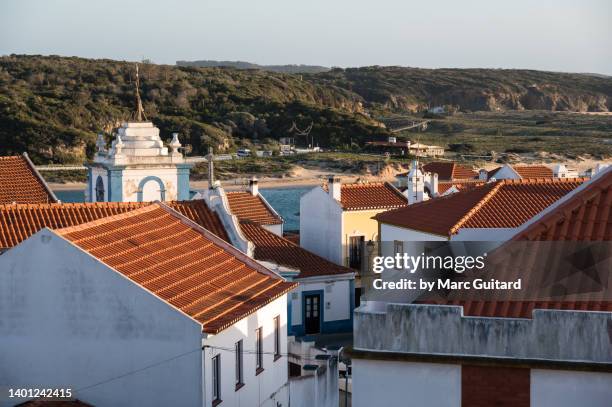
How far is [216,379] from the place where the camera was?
16.4 meters

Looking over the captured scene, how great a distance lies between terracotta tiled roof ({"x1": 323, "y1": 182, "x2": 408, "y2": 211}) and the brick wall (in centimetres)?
2269

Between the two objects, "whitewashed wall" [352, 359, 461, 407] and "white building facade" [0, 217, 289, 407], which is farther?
"white building facade" [0, 217, 289, 407]

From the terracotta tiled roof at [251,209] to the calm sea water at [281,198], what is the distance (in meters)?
39.5

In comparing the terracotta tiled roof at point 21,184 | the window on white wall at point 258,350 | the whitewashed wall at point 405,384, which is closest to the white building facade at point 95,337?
the window on white wall at point 258,350

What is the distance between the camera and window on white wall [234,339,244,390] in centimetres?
1724

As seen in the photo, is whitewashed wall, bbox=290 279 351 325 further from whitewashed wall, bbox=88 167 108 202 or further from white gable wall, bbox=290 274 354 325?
whitewashed wall, bbox=88 167 108 202

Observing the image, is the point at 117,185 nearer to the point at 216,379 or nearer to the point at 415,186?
the point at 415,186

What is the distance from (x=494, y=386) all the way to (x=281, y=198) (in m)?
86.1

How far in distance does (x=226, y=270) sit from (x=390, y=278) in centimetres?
674

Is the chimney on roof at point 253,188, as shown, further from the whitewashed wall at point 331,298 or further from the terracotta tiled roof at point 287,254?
the whitewashed wall at point 331,298

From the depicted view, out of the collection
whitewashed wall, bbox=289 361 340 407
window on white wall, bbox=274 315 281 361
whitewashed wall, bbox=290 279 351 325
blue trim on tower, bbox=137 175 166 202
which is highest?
blue trim on tower, bbox=137 175 166 202

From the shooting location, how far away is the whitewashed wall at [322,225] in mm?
34094

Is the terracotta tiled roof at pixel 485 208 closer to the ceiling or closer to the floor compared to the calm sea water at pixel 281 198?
closer to the ceiling

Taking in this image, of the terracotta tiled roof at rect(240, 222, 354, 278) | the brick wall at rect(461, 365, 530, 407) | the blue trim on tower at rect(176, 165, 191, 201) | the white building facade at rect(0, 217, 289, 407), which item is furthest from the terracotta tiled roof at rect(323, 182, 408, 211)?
the brick wall at rect(461, 365, 530, 407)
